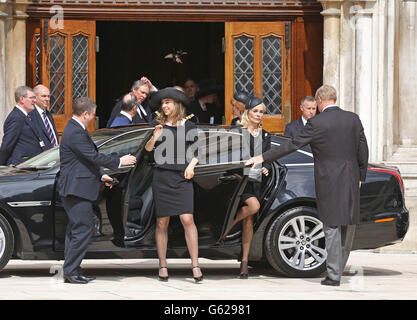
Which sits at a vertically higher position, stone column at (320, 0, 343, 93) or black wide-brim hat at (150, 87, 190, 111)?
stone column at (320, 0, 343, 93)

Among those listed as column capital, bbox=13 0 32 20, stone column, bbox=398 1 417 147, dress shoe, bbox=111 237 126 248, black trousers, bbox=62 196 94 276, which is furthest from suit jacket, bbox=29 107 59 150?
stone column, bbox=398 1 417 147

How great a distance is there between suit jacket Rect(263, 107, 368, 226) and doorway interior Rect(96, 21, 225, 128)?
480 inches

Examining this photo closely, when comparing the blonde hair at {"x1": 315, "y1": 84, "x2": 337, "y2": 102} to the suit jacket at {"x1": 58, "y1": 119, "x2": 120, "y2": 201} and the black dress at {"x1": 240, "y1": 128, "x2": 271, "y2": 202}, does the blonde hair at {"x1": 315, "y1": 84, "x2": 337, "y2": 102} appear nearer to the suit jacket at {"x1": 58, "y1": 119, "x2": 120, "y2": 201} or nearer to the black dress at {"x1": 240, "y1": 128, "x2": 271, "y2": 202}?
the black dress at {"x1": 240, "y1": 128, "x2": 271, "y2": 202}

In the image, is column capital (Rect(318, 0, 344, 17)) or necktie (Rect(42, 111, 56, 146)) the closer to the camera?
necktie (Rect(42, 111, 56, 146))

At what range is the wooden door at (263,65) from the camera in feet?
54.3

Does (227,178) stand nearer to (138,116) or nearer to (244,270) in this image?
(244,270)

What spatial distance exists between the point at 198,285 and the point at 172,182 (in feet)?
3.35

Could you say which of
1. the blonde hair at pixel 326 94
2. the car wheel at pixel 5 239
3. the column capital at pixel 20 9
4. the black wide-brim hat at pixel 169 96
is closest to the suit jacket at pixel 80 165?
the car wheel at pixel 5 239

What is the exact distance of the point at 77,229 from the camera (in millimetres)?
10883

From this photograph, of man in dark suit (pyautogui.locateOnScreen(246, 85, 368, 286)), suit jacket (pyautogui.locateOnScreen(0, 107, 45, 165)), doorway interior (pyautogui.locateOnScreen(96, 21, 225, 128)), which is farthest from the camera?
doorway interior (pyautogui.locateOnScreen(96, 21, 225, 128))

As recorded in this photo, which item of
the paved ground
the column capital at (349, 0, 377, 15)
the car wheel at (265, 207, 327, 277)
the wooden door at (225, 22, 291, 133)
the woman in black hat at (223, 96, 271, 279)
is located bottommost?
the paved ground

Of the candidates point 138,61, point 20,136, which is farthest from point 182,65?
point 20,136

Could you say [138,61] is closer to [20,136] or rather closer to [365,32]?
[365,32]

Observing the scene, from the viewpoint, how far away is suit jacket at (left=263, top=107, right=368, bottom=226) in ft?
36.0
